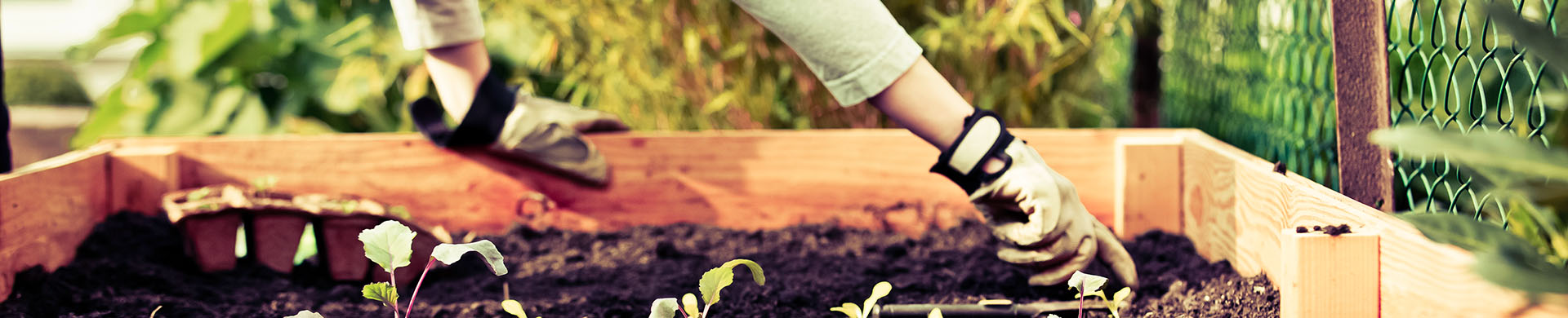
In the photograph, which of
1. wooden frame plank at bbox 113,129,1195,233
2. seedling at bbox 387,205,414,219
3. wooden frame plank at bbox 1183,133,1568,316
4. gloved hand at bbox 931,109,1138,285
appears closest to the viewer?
wooden frame plank at bbox 1183,133,1568,316

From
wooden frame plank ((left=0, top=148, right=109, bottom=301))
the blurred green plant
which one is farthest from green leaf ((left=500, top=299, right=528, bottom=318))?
the blurred green plant

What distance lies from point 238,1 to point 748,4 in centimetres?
197

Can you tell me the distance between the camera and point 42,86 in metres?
4.46

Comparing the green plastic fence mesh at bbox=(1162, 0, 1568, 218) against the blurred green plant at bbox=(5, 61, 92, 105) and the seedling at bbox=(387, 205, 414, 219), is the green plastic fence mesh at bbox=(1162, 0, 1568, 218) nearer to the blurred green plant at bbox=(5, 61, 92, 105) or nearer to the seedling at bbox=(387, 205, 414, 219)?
the seedling at bbox=(387, 205, 414, 219)

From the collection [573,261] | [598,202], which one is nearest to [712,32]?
[598,202]

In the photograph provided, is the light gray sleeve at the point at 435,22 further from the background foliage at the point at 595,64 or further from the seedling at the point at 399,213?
the background foliage at the point at 595,64

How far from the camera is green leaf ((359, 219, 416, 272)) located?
31.6 inches

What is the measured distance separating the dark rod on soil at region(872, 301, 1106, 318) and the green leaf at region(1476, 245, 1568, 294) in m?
0.52

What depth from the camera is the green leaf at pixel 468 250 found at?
77 centimetres

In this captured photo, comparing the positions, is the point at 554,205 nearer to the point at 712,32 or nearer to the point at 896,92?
the point at 712,32

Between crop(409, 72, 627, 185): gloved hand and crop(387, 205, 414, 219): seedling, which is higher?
crop(409, 72, 627, 185): gloved hand

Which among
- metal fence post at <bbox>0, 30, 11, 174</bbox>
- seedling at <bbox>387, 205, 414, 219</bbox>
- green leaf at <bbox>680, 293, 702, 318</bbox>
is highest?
metal fence post at <bbox>0, 30, 11, 174</bbox>

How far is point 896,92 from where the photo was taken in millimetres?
1048

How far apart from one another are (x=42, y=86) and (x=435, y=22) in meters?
4.08
